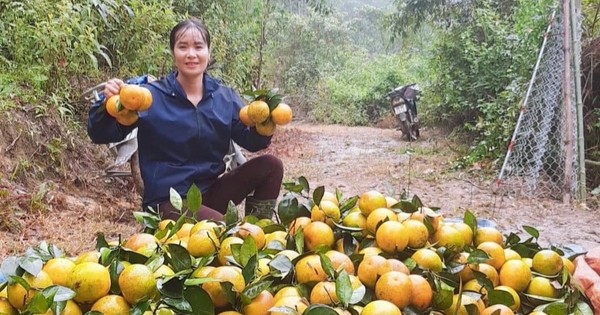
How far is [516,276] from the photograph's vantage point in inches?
47.2

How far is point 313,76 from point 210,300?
18.2 meters

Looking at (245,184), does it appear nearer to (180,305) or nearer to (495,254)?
(495,254)

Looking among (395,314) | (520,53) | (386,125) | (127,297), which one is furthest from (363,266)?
(386,125)

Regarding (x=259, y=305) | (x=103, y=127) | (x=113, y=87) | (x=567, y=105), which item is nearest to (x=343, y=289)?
(x=259, y=305)

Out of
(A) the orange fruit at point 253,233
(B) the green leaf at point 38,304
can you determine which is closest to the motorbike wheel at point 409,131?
(A) the orange fruit at point 253,233

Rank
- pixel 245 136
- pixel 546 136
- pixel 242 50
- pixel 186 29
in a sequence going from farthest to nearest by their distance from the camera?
pixel 242 50 < pixel 546 136 < pixel 245 136 < pixel 186 29

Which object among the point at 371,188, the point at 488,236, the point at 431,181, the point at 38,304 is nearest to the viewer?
the point at 38,304

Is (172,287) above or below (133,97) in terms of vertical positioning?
below

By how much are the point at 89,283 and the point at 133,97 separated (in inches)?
38.5

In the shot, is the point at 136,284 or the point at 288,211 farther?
the point at 288,211

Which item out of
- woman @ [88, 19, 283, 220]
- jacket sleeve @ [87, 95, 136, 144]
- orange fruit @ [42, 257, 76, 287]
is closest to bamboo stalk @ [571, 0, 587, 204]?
woman @ [88, 19, 283, 220]

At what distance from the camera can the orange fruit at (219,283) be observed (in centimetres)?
101

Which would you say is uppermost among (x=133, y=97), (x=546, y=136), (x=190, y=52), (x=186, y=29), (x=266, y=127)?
(x=186, y=29)

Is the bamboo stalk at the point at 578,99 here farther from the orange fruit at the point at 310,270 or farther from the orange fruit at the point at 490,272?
the orange fruit at the point at 310,270
